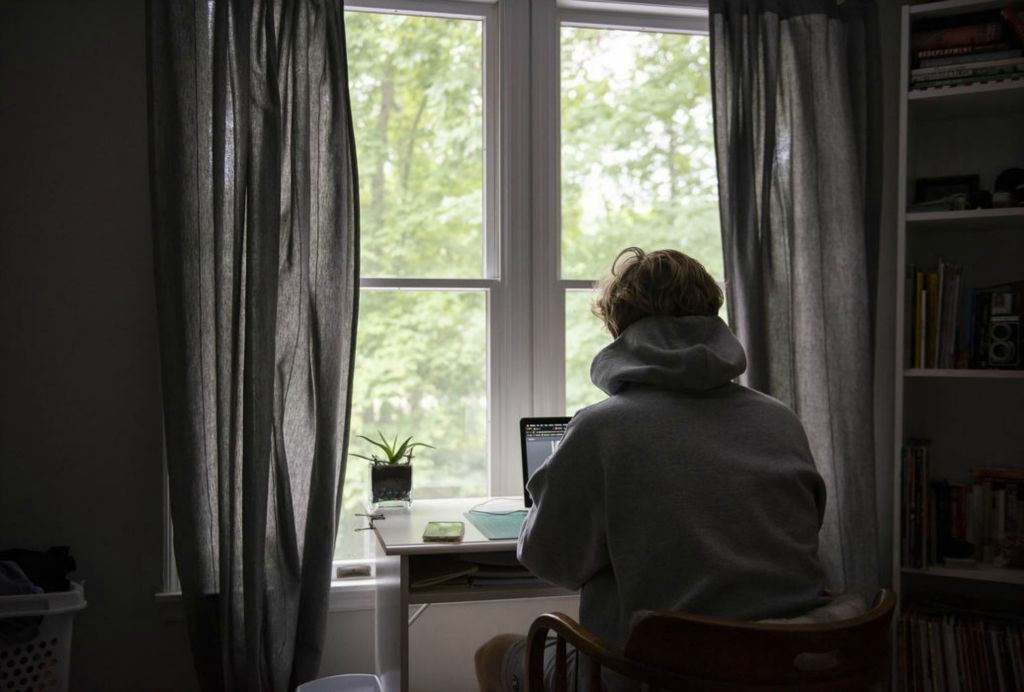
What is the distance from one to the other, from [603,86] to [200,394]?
5.09 ft

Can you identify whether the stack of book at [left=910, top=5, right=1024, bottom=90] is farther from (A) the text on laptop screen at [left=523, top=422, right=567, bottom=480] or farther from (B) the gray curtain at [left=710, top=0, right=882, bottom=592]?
(A) the text on laptop screen at [left=523, top=422, right=567, bottom=480]

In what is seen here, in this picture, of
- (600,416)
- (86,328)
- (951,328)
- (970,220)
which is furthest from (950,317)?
(86,328)

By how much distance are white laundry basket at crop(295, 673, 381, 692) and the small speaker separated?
6.27ft

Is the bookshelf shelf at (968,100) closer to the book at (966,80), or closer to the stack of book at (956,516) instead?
the book at (966,80)

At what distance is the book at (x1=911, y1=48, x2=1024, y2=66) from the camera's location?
2.44 metres

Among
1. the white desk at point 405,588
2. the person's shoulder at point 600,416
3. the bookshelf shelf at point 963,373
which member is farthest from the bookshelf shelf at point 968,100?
the white desk at point 405,588

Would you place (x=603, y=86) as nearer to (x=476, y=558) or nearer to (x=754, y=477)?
(x=476, y=558)

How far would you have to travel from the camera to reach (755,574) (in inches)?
54.4

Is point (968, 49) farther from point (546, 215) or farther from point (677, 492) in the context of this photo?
point (677, 492)

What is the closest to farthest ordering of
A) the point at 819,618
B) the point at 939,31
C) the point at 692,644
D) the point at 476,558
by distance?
1. the point at 692,644
2. the point at 819,618
3. the point at 476,558
4. the point at 939,31

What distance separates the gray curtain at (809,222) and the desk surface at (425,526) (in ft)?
3.05

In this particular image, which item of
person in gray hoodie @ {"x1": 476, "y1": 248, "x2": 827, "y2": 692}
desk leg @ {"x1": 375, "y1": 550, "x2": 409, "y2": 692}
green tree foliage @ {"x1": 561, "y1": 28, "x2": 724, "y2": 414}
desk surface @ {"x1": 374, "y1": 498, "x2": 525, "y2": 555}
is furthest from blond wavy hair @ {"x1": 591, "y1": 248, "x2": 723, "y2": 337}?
green tree foliage @ {"x1": 561, "y1": 28, "x2": 724, "y2": 414}

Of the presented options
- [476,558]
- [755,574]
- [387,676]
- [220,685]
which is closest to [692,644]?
[755,574]

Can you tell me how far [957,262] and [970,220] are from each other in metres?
0.27
